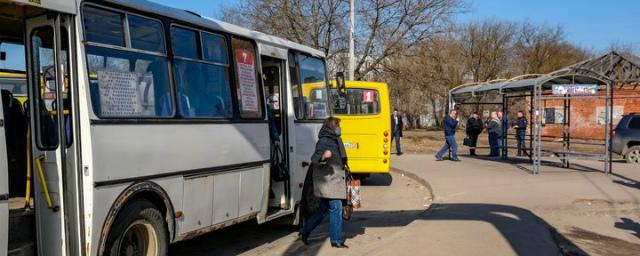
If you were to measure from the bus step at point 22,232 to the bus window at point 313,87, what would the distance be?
440 centimetres

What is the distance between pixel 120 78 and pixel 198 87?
3.81 feet

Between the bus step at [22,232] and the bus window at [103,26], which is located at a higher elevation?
the bus window at [103,26]

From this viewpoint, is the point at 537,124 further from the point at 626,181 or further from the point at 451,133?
the point at 451,133

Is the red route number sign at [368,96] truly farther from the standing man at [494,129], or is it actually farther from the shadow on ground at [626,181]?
the standing man at [494,129]

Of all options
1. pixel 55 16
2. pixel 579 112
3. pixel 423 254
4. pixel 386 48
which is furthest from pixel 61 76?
pixel 579 112

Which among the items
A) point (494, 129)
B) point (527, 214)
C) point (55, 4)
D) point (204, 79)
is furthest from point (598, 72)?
point (55, 4)

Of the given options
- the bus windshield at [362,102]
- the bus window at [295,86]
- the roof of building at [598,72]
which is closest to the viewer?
the bus window at [295,86]

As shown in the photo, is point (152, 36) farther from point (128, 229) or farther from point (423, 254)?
point (423, 254)

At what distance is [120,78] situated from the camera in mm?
5172

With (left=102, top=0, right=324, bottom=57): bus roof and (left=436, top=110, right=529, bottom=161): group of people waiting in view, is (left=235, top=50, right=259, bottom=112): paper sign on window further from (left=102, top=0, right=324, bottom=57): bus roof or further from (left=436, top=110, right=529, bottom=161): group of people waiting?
(left=436, top=110, right=529, bottom=161): group of people waiting

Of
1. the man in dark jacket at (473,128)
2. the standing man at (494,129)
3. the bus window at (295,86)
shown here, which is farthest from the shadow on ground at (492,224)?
the man in dark jacket at (473,128)

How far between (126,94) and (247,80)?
2.11 meters

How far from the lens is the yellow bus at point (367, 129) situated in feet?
44.6

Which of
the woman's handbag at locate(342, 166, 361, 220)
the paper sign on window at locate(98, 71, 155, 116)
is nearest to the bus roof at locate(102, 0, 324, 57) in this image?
the paper sign on window at locate(98, 71, 155, 116)
